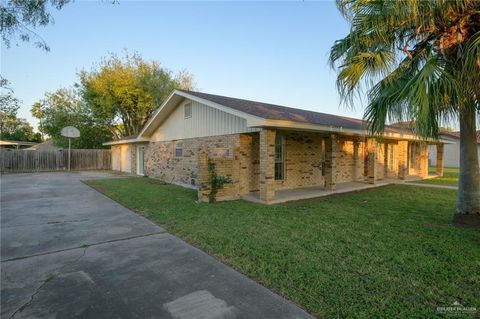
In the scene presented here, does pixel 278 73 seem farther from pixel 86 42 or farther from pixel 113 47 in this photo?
pixel 113 47

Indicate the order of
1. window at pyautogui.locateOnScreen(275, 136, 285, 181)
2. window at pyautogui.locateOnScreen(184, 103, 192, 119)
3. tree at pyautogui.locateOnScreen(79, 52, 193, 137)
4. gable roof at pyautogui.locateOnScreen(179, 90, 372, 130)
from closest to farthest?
gable roof at pyautogui.locateOnScreen(179, 90, 372, 130) → window at pyautogui.locateOnScreen(275, 136, 285, 181) → window at pyautogui.locateOnScreen(184, 103, 192, 119) → tree at pyautogui.locateOnScreen(79, 52, 193, 137)

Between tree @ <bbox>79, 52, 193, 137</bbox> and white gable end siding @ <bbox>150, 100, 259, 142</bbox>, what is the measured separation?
1253 centimetres

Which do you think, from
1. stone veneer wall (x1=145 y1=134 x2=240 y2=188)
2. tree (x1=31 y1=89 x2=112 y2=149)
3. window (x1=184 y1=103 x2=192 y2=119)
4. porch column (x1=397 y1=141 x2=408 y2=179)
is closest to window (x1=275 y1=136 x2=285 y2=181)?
stone veneer wall (x1=145 y1=134 x2=240 y2=188)

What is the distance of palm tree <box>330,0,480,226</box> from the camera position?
438cm

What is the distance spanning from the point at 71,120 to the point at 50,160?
760cm

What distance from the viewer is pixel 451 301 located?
2.88m

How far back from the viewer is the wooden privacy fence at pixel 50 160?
2048 cm

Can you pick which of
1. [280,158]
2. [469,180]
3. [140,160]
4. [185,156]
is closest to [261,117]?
[280,158]

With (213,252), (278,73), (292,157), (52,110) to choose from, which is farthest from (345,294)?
(52,110)

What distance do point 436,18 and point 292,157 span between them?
697 centimetres

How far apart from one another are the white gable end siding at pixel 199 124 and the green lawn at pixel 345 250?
3160 mm

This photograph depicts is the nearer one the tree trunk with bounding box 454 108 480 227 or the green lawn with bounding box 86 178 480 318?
the green lawn with bounding box 86 178 480 318

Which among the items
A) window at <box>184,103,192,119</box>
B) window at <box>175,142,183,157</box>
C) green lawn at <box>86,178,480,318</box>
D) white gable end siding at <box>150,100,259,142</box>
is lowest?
green lawn at <box>86,178,480,318</box>

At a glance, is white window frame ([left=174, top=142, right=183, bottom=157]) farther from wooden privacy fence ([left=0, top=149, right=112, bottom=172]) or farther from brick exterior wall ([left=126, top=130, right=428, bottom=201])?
wooden privacy fence ([left=0, top=149, right=112, bottom=172])
